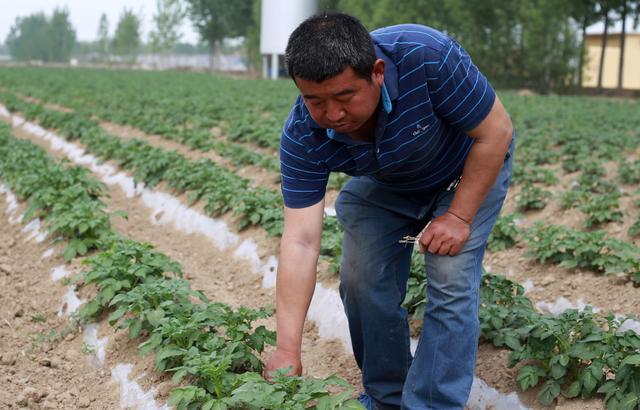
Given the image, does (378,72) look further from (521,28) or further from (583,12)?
(521,28)

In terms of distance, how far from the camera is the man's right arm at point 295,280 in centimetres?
281

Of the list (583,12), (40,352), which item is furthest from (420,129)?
(583,12)

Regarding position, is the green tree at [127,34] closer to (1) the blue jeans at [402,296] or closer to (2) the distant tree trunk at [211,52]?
(2) the distant tree trunk at [211,52]

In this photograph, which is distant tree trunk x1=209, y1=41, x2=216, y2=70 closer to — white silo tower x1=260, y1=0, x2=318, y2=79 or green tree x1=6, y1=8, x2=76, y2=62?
white silo tower x1=260, y1=0, x2=318, y2=79

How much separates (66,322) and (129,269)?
683 mm

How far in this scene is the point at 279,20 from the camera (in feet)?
151

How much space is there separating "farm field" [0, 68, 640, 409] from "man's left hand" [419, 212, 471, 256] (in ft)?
1.99

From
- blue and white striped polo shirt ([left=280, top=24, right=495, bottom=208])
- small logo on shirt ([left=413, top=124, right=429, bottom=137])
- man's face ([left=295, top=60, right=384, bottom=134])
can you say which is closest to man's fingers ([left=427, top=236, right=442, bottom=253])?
blue and white striped polo shirt ([left=280, top=24, right=495, bottom=208])

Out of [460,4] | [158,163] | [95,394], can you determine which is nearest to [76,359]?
[95,394]

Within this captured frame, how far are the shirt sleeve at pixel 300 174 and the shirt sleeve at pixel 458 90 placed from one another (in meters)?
0.49

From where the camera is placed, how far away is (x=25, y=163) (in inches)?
321

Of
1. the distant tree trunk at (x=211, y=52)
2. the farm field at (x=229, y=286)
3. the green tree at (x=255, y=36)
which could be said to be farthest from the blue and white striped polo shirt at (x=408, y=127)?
the distant tree trunk at (x=211, y=52)

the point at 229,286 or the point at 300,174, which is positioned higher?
the point at 300,174

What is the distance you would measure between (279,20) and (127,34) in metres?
37.0
